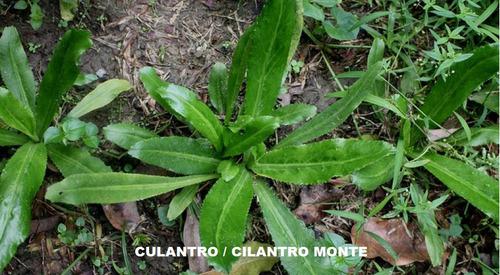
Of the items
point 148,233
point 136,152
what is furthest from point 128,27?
point 148,233

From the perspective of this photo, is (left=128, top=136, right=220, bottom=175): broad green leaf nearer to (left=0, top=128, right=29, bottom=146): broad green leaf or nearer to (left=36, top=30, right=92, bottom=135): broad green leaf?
(left=36, top=30, right=92, bottom=135): broad green leaf

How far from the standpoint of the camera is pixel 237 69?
6.70ft

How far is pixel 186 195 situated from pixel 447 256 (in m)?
1.01

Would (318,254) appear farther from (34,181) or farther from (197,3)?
(197,3)

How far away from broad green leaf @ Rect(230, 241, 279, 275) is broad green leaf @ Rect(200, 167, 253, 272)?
22cm

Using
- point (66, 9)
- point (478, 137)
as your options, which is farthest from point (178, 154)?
point (478, 137)

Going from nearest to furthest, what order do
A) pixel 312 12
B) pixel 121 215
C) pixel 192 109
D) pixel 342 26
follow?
pixel 192 109 < pixel 121 215 < pixel 312 12 < pixel 342 26

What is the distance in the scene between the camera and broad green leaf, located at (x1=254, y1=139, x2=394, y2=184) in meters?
1.83

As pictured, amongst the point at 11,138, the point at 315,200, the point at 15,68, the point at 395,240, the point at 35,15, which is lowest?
the point at 395,240

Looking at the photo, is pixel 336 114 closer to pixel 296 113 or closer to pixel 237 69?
pixel 296 113

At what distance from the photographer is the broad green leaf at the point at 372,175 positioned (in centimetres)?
201

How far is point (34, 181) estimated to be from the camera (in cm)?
191

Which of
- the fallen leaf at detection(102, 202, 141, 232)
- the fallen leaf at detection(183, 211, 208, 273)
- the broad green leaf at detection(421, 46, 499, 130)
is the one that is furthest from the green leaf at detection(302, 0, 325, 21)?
the fallen leaf at detection(102, 202, 141, 232)

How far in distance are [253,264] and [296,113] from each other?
565 millimetres
